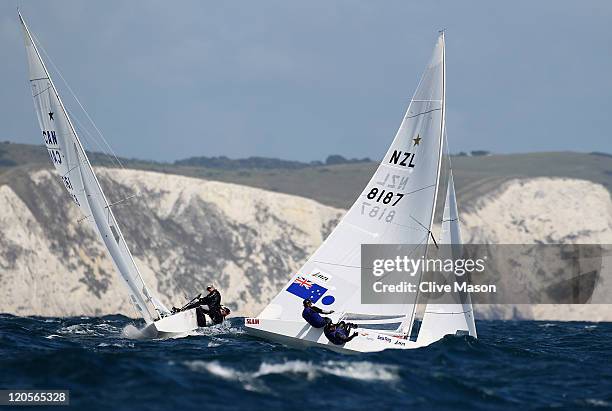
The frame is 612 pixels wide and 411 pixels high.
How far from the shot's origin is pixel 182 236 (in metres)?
63.6

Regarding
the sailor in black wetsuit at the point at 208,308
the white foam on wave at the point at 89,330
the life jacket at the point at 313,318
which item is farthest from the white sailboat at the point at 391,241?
the white foam on wave at the point at 89,330

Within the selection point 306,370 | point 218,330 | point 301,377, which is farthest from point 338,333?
point 218,330

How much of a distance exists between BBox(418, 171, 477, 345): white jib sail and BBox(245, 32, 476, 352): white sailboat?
2cm

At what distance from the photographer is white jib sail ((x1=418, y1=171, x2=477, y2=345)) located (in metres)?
21.8

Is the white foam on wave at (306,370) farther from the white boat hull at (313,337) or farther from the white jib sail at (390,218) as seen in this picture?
the white jib sail at (390,218)

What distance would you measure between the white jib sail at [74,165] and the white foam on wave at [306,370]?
6.12 meters

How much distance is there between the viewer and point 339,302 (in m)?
22.3

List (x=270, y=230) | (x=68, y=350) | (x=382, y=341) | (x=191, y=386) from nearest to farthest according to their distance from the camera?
(x=191, y=386) → (x=68, y=350) → (x=382, y=341) → (x=270, y=230)

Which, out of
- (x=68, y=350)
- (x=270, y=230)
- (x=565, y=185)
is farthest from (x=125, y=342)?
(x=565, y=185)

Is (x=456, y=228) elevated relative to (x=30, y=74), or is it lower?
lower

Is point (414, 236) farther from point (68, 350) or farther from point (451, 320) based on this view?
point (68, 350)

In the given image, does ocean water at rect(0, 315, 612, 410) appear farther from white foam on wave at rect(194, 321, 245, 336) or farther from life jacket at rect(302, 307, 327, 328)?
white foam on wave at rect(194, 321, 245, 336)

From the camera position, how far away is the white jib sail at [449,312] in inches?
859

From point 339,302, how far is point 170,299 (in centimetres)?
3884
